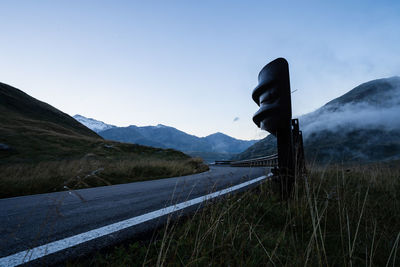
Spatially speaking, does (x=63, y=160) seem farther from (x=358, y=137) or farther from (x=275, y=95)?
(x=358, y=137)

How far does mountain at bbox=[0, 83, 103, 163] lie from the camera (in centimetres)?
2025

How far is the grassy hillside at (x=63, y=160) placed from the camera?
20.4ft

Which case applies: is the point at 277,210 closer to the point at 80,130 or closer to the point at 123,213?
the point at 123,213

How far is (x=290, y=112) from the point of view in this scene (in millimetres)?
2398

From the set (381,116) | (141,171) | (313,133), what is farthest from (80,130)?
(381,116)

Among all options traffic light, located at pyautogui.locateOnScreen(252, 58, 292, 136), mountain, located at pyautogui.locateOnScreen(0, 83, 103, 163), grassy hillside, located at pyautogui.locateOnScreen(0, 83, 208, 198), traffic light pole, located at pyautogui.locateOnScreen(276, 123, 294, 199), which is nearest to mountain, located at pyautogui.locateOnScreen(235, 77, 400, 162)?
mountain, located at pyautogui.locateOnScreen(0, 83, 103, 163)

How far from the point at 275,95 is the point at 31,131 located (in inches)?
1590

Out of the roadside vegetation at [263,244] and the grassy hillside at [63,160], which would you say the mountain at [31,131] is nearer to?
the grassy hillside at [63,160]

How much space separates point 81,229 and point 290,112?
8.60 ft

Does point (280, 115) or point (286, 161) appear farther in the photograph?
point (286, 161)

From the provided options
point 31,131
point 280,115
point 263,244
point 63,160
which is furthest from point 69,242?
point 31,131

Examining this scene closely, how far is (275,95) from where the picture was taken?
8.08ft

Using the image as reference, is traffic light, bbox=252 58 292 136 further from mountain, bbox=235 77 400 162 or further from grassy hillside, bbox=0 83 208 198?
mountain, bbox=235 77 400 162

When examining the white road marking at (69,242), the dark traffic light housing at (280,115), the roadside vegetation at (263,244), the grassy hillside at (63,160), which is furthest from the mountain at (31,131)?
the dark traffic light housing at (280,115)
